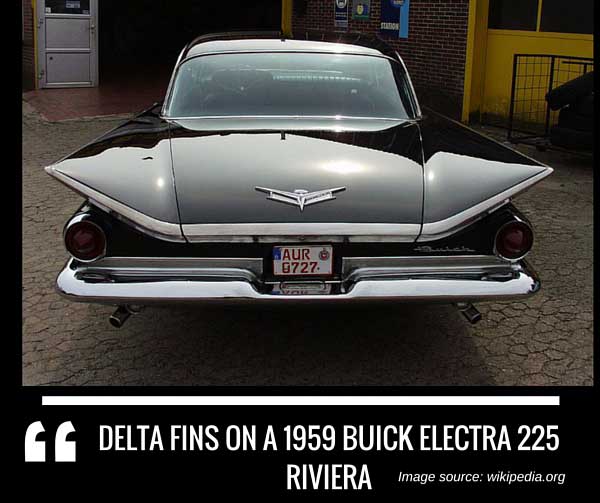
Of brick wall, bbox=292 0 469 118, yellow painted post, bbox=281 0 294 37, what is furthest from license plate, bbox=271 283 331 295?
yellow painted post, bbox=281 0 294 37

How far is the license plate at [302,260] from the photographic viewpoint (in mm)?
3311

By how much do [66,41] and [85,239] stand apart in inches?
458

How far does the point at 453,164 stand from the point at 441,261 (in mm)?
469

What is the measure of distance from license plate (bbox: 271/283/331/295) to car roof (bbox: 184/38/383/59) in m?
1.97

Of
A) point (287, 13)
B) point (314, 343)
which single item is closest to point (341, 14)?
point (287, 13)

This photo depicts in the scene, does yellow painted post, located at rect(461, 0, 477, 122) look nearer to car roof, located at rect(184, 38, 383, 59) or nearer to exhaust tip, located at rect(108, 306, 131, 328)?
car roof, located at rect(184, 38, 383, 59)

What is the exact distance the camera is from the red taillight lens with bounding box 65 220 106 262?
133 inches

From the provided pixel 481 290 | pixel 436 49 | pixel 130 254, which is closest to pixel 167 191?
pixel 130 254

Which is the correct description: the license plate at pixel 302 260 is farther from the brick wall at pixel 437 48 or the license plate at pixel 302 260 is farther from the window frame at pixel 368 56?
the brick wall at pixel 437 48

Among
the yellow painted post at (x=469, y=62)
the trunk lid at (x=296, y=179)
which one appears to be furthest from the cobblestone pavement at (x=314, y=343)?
the yellow painted post at (x=469, y=62)

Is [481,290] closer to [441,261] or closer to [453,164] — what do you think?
[441,261]

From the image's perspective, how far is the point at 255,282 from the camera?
3338mm

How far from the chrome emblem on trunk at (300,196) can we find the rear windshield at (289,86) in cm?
116
